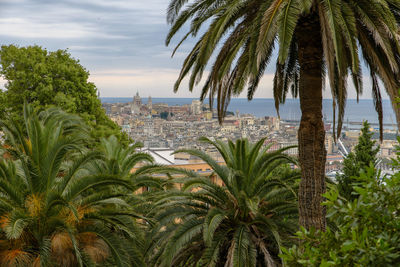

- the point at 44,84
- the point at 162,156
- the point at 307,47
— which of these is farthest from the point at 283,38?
the point at 162,156

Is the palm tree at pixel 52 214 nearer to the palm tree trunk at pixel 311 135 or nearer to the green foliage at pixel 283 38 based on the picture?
the green foliage at pixel 283 38

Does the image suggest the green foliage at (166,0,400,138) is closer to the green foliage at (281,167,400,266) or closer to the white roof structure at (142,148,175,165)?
the green foliage at (281,167,400,266)

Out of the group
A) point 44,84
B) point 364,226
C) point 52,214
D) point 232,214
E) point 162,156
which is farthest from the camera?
point 162,156

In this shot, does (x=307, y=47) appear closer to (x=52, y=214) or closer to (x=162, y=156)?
(x=52, y=214)

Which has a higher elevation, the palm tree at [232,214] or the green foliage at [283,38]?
the green foliage at [283,38]

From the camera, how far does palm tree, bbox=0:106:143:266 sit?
25.9 feet

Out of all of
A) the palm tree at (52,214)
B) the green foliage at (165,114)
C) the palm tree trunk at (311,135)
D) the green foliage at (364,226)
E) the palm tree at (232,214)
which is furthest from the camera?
the green foliage at (165,114)

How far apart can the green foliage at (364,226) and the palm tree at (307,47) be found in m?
3.47

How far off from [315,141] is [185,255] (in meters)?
3.72

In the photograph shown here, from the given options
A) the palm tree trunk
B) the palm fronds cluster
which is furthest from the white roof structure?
the palm tree trunk

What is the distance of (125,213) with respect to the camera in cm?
908

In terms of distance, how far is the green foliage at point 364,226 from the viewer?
9.64ft

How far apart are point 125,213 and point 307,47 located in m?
4.64

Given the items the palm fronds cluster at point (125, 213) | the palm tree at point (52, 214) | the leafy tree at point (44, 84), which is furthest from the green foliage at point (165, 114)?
the palm tree at point (52, 214)
